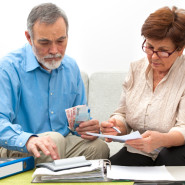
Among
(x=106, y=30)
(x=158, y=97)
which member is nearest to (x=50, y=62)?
(x=158, y=97)

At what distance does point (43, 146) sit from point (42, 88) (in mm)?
549

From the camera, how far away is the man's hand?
1.47 metres

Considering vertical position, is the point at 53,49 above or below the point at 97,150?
above

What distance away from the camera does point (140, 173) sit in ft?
4.70

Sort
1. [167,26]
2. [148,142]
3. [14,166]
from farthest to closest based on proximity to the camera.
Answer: [167,26] → [148,142] → [14,166]

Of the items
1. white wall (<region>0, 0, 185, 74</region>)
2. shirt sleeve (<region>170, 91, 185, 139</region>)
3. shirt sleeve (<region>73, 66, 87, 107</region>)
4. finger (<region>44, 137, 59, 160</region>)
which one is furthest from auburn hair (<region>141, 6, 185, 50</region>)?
white wall (<region>0, 0, 185, 74</region>)

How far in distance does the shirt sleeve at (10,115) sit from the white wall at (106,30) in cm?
126

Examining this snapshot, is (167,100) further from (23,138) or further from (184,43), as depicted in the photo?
(23,138)

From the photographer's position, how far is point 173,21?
1.73m

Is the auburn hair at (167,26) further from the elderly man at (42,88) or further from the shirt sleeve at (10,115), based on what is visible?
the shirt sleeve at (10,115)

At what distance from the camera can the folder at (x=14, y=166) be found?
1.41m

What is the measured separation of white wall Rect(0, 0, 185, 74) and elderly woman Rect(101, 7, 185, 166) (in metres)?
0.97

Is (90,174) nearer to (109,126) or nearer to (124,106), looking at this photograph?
(109,126)

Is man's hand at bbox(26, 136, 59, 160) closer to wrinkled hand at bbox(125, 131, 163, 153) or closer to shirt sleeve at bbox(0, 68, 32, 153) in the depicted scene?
shirt sleeve at bbox(0, 68, 32, 153)
